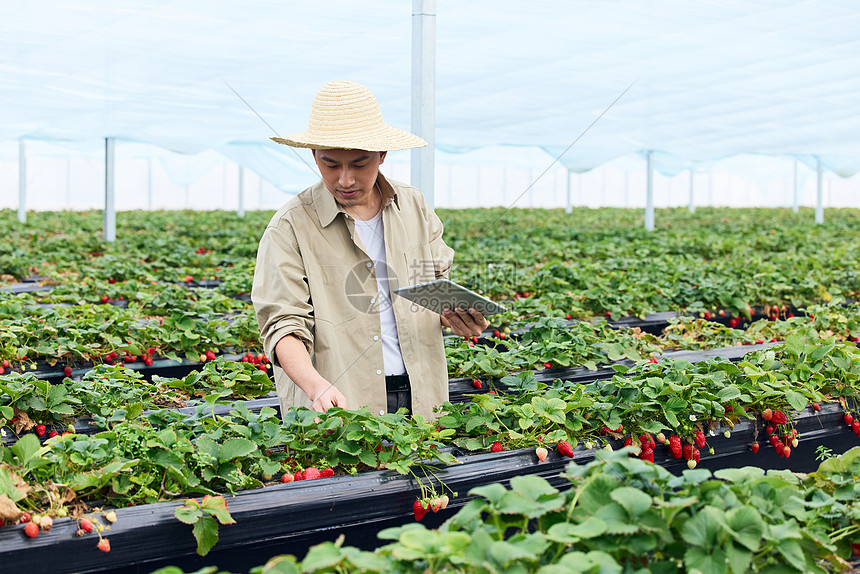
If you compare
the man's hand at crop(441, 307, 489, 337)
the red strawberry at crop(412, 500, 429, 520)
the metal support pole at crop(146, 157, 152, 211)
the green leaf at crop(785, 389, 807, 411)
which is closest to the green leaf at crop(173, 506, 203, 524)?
the red strawberry at crop(412, 500, 429, 520)

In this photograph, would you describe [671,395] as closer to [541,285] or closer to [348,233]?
[348,233]

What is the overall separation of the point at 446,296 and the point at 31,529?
45.6 inches

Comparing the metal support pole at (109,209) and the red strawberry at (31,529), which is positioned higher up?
the metal support pole at (109,209)

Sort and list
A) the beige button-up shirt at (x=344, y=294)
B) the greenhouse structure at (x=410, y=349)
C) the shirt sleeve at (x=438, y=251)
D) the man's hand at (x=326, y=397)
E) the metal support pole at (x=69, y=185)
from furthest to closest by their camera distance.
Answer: the metal support pole at (x=69, y=185)
the shirt sleeve at (x=438, y=251)
the beige button-up shirt at (x=344, y=294)
the man's hand at (x=326, y=397)
the greenhouse structure at (x=410, y=349)

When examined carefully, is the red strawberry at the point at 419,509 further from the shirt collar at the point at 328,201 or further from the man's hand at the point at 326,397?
the shirt collar at the point at 328,201

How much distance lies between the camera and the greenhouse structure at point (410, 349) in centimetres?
154

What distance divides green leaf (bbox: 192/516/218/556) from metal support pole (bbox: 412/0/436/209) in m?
2.16

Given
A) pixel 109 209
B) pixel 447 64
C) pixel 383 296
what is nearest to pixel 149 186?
pixel 109 209

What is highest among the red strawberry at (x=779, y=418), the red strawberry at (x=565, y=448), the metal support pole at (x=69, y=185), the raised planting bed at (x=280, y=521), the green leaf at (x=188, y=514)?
the metal support pole at (x=69, y=185)

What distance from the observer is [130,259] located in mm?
7348

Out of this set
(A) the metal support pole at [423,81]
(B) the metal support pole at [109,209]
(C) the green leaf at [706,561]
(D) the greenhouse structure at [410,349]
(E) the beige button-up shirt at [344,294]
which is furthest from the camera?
(B) the metal support pole at [109,209]

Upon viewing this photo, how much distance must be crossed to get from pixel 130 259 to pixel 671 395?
612 centimetres

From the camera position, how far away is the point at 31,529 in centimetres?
175

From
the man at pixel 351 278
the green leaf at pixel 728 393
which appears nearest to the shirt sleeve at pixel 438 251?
the man at pixel 351 278
